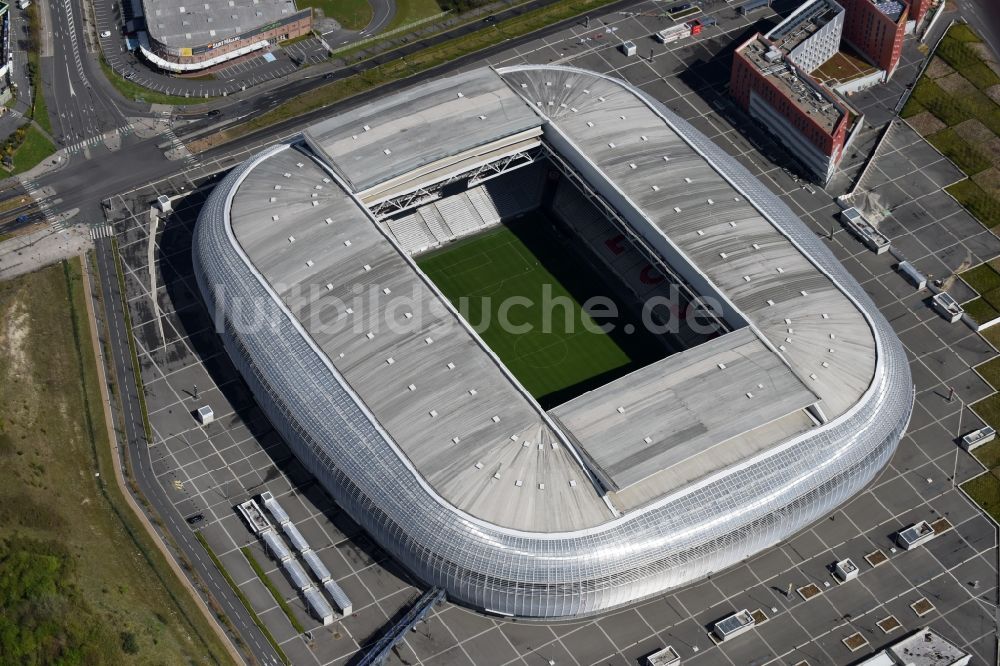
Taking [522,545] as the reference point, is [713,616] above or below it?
below

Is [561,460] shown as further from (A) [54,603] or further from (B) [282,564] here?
(A) [54,603]

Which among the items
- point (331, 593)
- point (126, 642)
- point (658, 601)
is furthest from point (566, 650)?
point (126, 642)

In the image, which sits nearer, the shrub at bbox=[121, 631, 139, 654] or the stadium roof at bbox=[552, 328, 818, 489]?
the shrub at bbox=[121, 631, 139, 654]

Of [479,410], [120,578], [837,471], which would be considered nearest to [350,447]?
[479,410]

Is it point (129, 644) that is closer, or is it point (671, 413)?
point (129, 644)

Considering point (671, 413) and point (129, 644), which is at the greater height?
point (671, 413)

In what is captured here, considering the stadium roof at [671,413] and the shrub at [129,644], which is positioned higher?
the stadium roof at [671,413]

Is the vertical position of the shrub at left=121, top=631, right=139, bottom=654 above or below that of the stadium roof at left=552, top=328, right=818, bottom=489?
below

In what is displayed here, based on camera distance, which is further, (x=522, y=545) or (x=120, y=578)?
(x=120, y=578)

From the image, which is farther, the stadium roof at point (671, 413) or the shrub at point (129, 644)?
the stadium roof at point (671, 413)

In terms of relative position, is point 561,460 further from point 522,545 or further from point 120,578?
point 120,578
